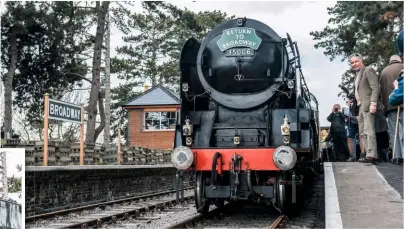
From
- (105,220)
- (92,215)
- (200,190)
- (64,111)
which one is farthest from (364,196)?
(64,111)

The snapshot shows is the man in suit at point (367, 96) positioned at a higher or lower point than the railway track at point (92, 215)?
higher

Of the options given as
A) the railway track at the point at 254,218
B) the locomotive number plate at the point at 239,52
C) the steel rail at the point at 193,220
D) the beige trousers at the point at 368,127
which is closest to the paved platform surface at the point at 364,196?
the beige trousers at the point at 368,127

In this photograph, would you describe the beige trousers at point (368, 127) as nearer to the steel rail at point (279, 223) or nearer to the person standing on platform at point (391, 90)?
the person standing on platform at point (391, 90)

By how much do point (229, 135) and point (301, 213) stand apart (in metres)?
1.61

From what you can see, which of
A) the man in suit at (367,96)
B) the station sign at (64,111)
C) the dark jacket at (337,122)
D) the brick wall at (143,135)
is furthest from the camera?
the brick wall at (143,135)

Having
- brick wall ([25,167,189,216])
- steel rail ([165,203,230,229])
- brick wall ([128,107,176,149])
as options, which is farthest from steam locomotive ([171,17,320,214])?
brick wall ([128,107,176,149])

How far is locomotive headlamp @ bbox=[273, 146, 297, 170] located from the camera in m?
6.47

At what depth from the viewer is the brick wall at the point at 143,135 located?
22484 millimetres

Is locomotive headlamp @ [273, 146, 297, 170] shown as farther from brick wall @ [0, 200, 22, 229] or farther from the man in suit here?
brick wall @ [0, 200, 22, 229]

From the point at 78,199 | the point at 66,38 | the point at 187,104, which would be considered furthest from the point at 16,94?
the point at 187,104

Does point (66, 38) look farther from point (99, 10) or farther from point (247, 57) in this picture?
point (247, 57)

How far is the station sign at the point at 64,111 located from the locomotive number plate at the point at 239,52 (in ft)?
10.0

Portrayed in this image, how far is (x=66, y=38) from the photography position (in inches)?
631

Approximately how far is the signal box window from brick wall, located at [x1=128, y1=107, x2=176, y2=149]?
0.69 feet
